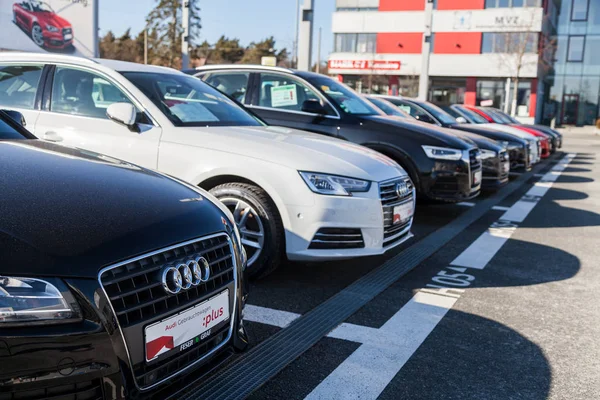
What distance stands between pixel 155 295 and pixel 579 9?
182 ft

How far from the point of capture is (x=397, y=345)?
338 cm

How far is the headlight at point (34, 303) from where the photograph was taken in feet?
5.40

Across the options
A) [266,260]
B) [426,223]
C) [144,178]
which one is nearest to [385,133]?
[426,223]

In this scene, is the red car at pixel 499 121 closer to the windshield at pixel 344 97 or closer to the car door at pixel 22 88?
the windshield at pixel 344 97

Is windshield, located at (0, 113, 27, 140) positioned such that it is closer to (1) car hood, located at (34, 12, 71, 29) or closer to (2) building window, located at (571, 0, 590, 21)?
(1) car hood, located at (34, 12, 71, 29)

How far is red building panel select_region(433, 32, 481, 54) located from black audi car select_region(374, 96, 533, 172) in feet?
119

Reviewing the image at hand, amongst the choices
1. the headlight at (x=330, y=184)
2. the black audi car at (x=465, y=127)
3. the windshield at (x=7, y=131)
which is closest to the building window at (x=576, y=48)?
the black audi car at (x=465, y=127)

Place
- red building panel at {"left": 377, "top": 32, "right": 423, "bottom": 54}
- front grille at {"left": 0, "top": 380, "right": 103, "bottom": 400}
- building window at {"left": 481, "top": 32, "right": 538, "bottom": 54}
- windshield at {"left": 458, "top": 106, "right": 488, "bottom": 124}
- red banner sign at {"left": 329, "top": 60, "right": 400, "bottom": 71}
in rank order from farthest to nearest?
1. red banner sign at {"left": 329, "top": 60, "right": 400, "bottom": 71}
2. red building panel at {"left": 377, "top": 32, "right": 423, "bottom": 54}
3. building window at {"left": 481, "top": 32, "right": 538, "bottom": 54}
4. windshield at {"left": 458, "top": 106, "right": 488, "bottom": 124}
5. front grille at {"left": 0, "top": 380, "right": 103, "bottom": 400}

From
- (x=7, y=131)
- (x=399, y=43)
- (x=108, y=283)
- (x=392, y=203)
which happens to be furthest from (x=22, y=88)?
(x=399, y=43)

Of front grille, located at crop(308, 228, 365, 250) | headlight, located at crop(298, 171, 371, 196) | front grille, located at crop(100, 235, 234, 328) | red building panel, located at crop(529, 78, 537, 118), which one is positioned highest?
red building panel, located at crop(529, 78, 537, 118)

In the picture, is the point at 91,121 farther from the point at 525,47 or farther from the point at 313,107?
the point at 525,47

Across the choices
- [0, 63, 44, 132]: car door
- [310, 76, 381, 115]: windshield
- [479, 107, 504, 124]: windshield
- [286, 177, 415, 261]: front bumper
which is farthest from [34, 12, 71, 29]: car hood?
[286, 177, 415, 261]: front bumper

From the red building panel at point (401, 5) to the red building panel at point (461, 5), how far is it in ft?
5.03

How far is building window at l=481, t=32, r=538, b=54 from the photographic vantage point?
4200 centimetres
